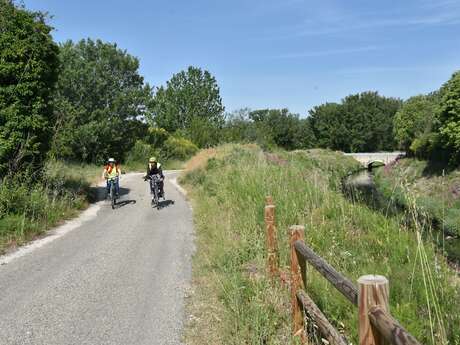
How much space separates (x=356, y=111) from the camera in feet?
305

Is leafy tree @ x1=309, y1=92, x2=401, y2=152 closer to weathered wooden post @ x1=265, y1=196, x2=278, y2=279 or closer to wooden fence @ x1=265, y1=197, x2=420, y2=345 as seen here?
weathered wooden post @ x1=265, y1=196, x2=278, y2=279

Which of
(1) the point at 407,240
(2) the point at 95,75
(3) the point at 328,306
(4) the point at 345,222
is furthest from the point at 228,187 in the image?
(2) the point at 95,75

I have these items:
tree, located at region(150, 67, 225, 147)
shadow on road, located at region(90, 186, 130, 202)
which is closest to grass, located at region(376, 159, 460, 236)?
shadow on road, located at region(90, 186, 130, 202)

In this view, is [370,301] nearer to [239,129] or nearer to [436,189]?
[436,189]

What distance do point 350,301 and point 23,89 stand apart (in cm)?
1300

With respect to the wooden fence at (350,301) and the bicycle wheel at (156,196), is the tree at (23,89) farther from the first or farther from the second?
the wooden fence at (350,301)

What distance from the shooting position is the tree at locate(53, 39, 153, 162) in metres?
46.3

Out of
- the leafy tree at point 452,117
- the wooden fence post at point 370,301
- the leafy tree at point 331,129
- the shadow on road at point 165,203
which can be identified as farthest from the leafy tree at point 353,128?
the wooden fence post at point 370,301

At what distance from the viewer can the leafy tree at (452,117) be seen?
36.7 m

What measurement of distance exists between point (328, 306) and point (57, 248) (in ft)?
23.4

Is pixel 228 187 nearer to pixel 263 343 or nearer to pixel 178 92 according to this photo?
pixel 263 343

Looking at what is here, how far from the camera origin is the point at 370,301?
8.45 feet

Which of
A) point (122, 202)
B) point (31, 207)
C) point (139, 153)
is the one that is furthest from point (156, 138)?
point (31, 207)

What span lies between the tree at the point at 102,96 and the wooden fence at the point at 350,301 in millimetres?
42654
